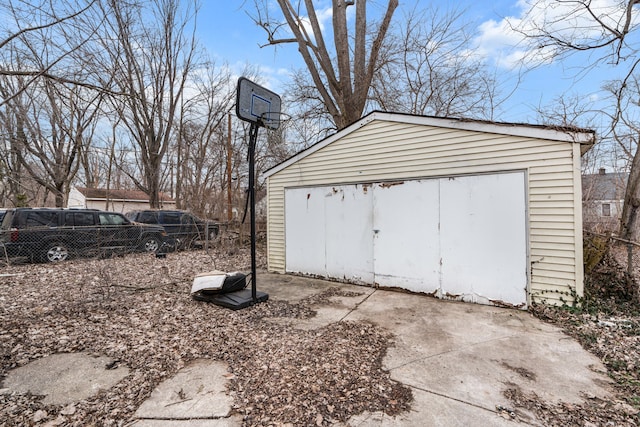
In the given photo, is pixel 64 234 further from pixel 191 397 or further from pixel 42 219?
pixel 191 397

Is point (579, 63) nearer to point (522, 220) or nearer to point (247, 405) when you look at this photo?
point (522, 220)

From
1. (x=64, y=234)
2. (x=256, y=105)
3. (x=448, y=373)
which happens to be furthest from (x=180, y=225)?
(x=448, y=373)

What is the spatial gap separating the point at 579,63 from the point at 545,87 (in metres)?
0.61

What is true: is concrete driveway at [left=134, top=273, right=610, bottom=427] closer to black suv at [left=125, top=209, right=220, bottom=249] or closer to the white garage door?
the white garage door

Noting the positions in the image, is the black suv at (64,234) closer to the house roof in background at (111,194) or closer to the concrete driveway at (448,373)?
the concrete driveway at (448,373)

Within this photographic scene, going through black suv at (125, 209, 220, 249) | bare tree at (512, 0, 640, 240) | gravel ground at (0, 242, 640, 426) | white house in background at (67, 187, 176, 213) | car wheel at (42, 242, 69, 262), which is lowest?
gravel ground at (0, 242, 640, 426)

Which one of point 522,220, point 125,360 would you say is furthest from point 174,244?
point 522,220

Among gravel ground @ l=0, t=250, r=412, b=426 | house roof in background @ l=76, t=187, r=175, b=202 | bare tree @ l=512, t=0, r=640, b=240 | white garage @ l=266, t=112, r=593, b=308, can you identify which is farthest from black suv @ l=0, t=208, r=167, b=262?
house roof in background @ l=76, t=187, r=175, b=202

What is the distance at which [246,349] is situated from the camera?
288 cm

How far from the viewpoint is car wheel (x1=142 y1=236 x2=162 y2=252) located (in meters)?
8.64

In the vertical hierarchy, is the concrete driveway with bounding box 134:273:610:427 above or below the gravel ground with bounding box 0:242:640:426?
below

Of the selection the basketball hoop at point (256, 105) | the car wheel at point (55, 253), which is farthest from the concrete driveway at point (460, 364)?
the car wheel at point (55, 253)

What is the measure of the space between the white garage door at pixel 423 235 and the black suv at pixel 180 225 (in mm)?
5032

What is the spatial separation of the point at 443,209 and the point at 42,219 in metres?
8.96
